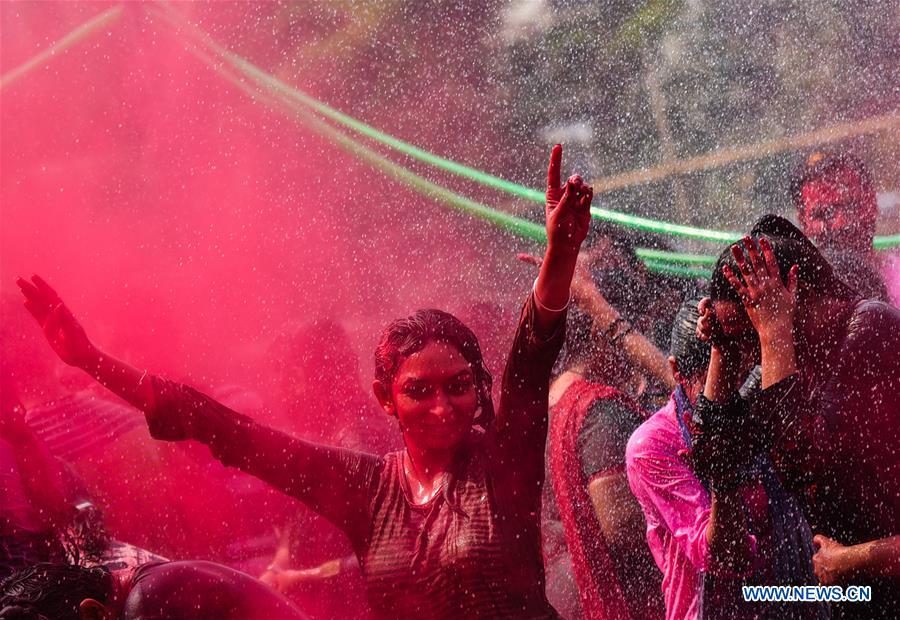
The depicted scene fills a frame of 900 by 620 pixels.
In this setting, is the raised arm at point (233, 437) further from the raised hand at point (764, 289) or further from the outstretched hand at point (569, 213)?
the raised hand at point (764, 289)

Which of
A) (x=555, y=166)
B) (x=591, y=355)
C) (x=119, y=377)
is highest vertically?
(x=591, y=355)

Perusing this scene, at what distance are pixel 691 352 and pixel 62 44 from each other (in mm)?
4293

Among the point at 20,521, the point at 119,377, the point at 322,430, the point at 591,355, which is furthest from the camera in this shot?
the point at 322,430

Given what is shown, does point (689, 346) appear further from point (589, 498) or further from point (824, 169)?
point (824, 169)

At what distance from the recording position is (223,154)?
231 inches

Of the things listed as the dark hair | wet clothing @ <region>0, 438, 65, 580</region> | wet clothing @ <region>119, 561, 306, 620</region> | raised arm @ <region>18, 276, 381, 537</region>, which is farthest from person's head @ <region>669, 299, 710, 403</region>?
wet clothing @ <region>0, 438, 65, 580</region>

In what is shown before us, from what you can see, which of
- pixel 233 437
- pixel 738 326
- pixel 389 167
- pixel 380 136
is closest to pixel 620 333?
pixel 738 326

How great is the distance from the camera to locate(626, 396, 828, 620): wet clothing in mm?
2553

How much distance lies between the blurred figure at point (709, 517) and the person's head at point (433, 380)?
0.49m

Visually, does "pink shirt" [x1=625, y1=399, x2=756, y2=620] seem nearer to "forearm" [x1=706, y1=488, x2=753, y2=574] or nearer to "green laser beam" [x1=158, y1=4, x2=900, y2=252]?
"forearm" [x1=706, y1=488, x2=753, y2=574]

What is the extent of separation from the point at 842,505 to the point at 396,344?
1224 mm

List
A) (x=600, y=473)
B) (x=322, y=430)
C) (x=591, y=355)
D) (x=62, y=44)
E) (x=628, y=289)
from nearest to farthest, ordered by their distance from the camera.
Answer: (x=600, y=473), (x=591, y=355), (x=628, y=289), (x=322, y=430), (x=62, y=44)

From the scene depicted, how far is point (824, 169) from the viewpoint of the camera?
12.2ft

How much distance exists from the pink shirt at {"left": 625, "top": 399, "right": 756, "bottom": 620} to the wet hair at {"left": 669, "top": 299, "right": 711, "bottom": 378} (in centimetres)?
16
